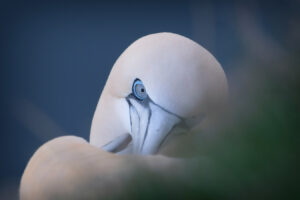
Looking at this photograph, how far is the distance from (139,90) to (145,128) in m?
0.12

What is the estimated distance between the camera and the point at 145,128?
1410mm

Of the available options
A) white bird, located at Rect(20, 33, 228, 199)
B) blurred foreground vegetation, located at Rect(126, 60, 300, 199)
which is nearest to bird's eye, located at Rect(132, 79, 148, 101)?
white bird, located at Rect(20, 33, 228, 199)

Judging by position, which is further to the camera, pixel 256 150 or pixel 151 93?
pixel 151 93

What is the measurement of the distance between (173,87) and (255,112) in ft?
3.46

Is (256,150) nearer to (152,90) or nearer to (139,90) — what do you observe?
(152,90)

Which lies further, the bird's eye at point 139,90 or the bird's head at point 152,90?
the bird's eye at point 139,90

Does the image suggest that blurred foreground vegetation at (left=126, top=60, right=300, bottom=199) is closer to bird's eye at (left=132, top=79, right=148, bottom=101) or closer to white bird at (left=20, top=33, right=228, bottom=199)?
white bird at (left=20, top=33, right=228, bottom=199)

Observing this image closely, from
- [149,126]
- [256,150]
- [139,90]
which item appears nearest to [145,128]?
[149,126]

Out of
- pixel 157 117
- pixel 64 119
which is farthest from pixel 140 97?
pixel 64 119

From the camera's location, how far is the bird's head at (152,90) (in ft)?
4.01

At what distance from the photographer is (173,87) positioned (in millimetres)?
1249

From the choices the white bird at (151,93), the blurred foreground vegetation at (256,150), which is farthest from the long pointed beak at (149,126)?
the blurred foreground vegetation at (256,150)

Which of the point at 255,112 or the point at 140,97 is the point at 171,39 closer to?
the point at 140,97

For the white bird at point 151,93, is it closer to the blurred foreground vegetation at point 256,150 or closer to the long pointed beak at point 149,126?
the long pointed beak at point 149,126
